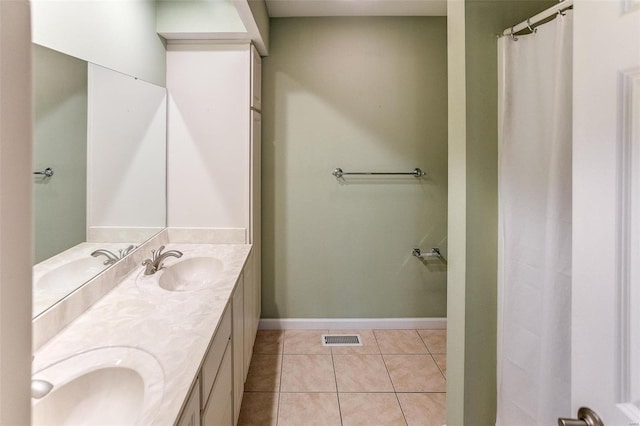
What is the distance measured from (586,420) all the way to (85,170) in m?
1.82

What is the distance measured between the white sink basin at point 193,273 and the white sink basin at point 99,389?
0.93 m

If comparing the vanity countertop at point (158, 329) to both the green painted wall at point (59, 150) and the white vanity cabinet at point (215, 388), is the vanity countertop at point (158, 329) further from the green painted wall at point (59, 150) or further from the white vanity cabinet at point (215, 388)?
the green painted wall at point (59, 150)

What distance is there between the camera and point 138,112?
1986 mm

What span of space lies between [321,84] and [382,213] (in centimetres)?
116

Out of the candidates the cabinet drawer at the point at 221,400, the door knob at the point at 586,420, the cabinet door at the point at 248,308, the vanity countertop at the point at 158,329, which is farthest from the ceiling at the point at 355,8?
the door knob at the point at 586,420

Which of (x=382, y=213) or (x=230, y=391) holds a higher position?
(x=382, y=213)

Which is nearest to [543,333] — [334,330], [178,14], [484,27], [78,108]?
[484,27]

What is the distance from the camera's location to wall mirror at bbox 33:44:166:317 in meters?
1.17

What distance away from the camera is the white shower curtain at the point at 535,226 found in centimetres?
124

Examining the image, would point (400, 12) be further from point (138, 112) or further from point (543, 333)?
point (543, 333)

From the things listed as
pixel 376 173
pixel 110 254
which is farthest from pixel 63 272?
pixel 376 173

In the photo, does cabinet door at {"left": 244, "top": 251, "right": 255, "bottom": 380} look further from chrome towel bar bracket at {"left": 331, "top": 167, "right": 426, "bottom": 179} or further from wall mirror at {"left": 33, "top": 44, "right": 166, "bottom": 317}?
chrome towel bar bracket at {"left": 331, "top": 167, "right": 426, "bottom": 179}

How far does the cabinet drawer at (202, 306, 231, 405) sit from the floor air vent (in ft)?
4.52

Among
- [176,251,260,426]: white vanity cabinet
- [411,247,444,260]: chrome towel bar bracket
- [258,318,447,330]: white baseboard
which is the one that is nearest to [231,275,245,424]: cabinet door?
[176,251,260,426]: white vanity cabinet
